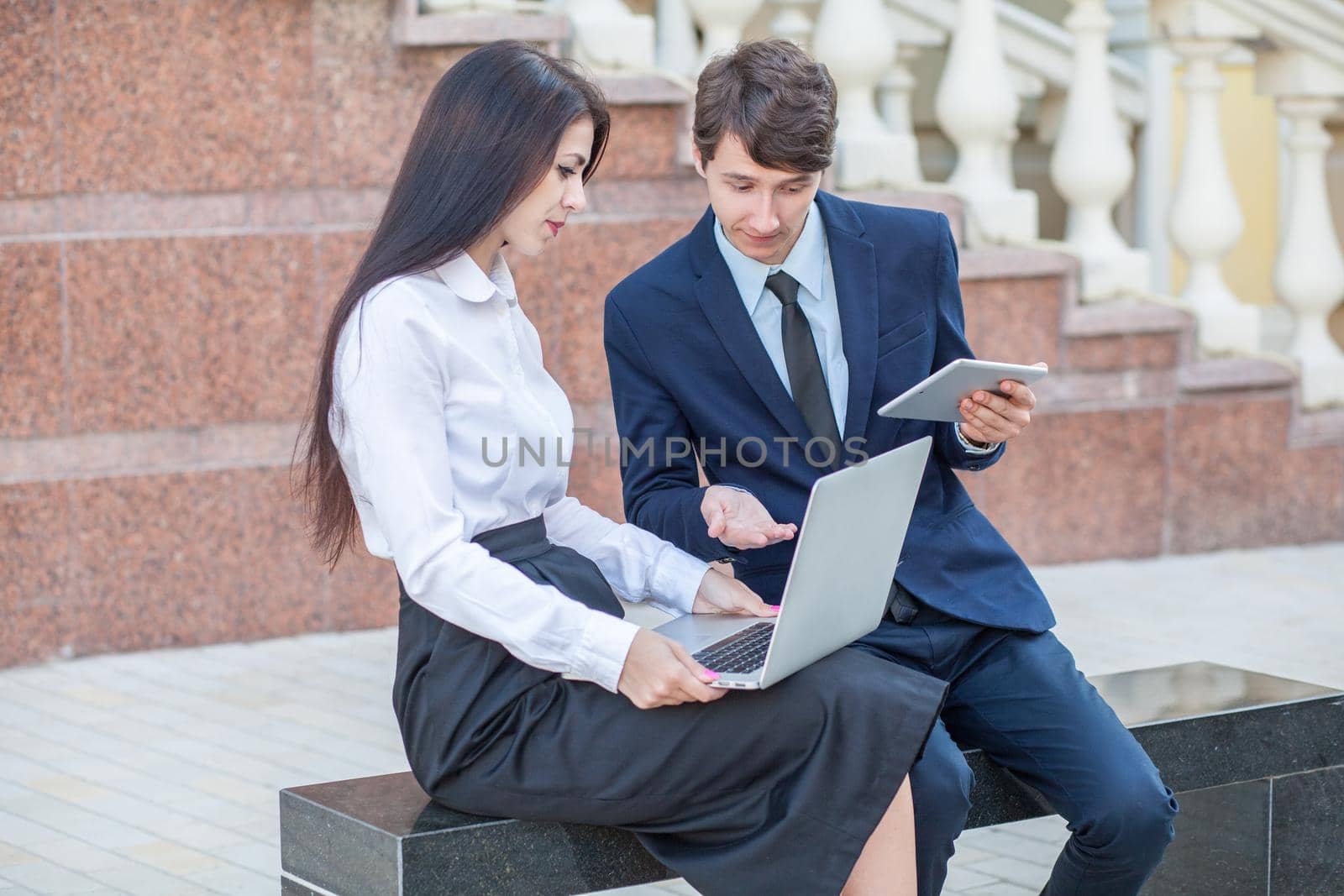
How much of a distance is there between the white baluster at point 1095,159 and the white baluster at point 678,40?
1496 millimetres

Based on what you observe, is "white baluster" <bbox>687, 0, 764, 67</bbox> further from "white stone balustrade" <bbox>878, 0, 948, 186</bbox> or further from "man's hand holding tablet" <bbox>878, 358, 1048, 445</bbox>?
"man's hand holding tablet" <bbox>878, 358, 1048, 445</bbox>

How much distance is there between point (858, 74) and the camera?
20.8 feet

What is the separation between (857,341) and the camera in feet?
10.3

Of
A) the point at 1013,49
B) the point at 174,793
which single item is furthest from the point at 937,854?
the point at 1013,49

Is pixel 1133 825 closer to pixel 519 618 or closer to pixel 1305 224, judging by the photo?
pixel 519 618

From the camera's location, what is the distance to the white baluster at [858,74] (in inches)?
247

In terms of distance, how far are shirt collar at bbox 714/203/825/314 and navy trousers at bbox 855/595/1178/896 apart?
1.96 feet

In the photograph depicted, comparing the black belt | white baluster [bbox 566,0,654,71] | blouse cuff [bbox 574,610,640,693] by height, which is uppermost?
white baluster [bbox 566,0,654,71]

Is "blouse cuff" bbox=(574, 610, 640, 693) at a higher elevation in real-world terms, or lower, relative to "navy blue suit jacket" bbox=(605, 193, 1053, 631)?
lower

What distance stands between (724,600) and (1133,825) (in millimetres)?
744

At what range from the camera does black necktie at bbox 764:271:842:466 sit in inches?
123

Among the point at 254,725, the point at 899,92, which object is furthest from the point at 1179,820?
the point at 899,92

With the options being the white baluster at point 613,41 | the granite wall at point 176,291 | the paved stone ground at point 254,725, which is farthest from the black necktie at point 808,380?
the white baluster at point 613,41

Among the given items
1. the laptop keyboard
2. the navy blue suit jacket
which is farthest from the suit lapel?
the laptop keyboard
